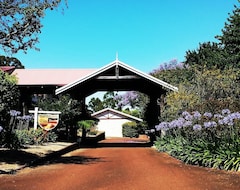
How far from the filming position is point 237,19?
105ft

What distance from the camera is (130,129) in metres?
48.2

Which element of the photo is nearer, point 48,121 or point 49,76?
point 48,121

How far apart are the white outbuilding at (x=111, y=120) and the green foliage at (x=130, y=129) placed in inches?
104

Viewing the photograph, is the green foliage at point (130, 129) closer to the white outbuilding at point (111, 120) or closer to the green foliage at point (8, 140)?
the white outbuilding at point (111, 120)

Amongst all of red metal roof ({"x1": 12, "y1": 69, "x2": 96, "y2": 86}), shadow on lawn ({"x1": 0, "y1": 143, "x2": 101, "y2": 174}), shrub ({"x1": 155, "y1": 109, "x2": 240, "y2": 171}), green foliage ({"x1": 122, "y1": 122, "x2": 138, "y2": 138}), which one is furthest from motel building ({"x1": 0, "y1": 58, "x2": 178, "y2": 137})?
green foliage ({"x1": 122, "y1": 122, "x2": 138, "y2": 138})

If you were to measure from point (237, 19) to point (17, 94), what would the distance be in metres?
24.7

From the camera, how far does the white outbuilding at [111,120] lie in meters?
52.1

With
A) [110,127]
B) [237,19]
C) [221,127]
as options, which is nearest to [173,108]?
[221,127]

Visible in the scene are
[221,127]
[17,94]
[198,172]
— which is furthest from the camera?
[221,127]

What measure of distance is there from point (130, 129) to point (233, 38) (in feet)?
65.4

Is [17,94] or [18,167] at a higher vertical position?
[17,94]

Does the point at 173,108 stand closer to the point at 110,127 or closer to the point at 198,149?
the point at 198,149

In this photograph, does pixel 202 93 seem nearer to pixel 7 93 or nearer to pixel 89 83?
pixel 89 83

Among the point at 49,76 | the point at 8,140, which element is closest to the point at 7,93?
the point at 8,140
